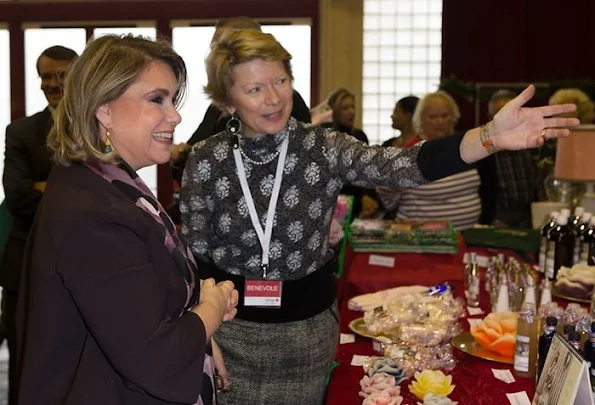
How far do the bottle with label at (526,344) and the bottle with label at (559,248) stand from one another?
1028 mm

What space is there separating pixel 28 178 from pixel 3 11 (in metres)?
5.52

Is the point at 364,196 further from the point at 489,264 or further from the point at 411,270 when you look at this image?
the point at 489,264

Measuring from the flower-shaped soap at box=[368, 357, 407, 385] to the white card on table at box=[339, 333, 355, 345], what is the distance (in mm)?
389

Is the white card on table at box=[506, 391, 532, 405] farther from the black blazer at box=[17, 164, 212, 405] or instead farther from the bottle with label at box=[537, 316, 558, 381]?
the black blazer at box=[17, 164, 212, 405]

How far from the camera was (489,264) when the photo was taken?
2838mm

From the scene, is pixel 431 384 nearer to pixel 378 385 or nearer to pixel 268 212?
pixel 378 385

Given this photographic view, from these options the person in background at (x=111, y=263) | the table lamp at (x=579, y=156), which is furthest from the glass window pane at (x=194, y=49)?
the person in background at (x=111, y=263)

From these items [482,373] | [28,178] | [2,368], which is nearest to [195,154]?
[482,373]

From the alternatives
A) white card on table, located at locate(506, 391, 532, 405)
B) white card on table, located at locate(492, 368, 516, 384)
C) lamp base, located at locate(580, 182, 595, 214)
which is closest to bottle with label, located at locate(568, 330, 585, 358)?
white card on table, located at locate(506, 391, 532, 405)

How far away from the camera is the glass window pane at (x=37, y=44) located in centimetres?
796

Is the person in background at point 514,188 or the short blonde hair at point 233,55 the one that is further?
the person in background at point 514,188

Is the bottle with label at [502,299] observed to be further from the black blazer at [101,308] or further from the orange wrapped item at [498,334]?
the black blazer at [101,308]

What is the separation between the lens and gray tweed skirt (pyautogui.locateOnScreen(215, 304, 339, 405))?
2107mm

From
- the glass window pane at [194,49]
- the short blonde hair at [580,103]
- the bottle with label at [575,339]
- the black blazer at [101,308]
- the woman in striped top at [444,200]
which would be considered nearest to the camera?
the black blazer at [101,308]
